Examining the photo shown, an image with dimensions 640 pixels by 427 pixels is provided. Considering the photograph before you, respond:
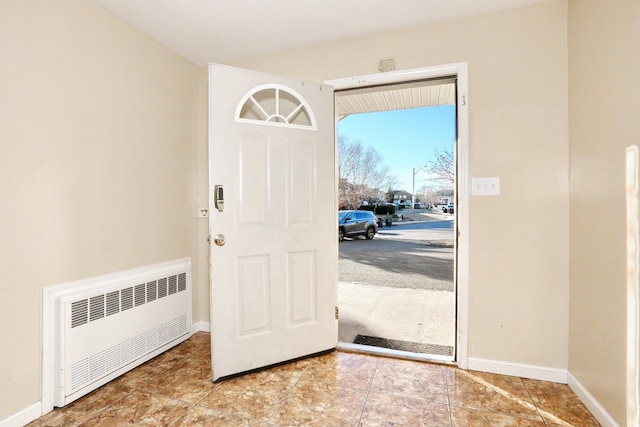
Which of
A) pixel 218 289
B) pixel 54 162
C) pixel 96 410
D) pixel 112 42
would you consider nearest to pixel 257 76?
pixel 112 42

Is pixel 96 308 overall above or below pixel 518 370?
above

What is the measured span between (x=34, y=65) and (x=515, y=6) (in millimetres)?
2893

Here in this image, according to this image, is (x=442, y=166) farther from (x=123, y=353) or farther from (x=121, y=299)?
(x=123, y=353)

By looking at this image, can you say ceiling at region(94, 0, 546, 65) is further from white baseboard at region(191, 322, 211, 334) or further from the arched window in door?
white baseboard at region(191, 322, 211, 334)

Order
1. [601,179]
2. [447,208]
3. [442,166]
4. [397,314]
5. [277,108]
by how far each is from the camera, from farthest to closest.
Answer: [447,208]
[442,166]
[397,314]
[277,108]
[601,179]

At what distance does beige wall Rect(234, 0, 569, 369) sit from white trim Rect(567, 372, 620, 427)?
0.39 feet

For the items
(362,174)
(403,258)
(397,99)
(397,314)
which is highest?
(397,99)

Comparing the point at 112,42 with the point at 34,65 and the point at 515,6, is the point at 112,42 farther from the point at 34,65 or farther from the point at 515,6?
the point at 515,6

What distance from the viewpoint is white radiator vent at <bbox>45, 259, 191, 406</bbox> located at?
67.8 inches

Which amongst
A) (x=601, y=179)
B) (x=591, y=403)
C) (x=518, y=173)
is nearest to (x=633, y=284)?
(x=601, y=179)

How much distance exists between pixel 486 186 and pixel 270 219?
152 cm

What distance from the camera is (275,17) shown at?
2.11 meters

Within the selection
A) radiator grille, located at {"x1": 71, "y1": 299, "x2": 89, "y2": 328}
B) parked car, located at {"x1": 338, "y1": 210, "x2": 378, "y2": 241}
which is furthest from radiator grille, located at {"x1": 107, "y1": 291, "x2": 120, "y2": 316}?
parked car, located at {"x1": 338, "y1": 210, "x2": 378, "y2": 241}

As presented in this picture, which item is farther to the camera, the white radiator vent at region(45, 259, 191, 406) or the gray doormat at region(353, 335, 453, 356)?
the gray doormat at region(353, 335, 453, 356)
